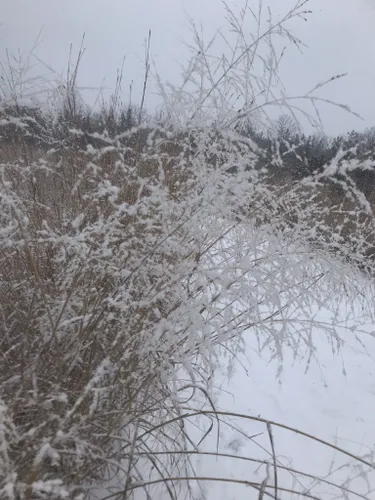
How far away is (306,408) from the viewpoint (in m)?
2.37

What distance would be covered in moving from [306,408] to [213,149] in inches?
70.7

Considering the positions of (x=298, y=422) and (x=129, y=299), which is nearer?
(x=129, y=299)

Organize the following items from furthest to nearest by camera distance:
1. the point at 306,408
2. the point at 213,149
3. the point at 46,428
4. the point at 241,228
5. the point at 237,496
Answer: the point at 306,408 → the point at 237,496 → the point at 241,228 → the point at 213,149 → the point at 46,428

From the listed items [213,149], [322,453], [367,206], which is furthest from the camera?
[322,453]

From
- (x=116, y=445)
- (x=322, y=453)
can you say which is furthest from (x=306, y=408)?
(x=116, y=445)

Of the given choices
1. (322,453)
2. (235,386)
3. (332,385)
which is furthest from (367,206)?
(332,385)

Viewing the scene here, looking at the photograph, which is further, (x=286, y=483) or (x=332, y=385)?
(x=332, y=385)

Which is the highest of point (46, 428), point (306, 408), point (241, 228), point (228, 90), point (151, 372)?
point (228, 90)

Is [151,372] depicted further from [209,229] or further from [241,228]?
[241,228]

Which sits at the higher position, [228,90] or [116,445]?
[228,90]

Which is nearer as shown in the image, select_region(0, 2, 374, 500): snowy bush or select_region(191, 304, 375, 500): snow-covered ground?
select_region(0, 2, 374, 500): snowy bush

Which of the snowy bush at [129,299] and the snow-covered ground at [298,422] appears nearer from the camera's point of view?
the snowy bush at [129,299]

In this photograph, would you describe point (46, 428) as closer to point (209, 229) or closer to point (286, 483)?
point (209, 229)

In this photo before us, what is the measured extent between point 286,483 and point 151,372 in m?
1.09
